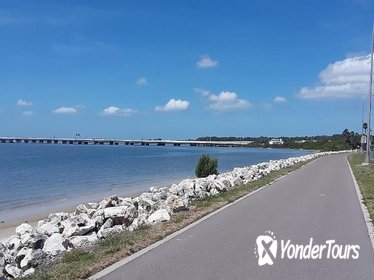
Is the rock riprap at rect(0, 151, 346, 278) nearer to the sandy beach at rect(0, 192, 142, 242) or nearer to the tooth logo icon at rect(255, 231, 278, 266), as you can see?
the tooth logo icon at rect(255, 231, 278, 266)

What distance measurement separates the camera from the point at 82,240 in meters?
10.7

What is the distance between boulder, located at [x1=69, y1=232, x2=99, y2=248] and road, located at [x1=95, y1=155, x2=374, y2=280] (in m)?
1.85

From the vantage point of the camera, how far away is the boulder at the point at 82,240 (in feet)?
33.9

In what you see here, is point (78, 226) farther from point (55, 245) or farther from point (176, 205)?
point (176, 205)

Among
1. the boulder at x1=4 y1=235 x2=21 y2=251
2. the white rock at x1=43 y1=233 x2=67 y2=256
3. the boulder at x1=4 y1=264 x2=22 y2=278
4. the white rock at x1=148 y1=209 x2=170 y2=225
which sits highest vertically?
A: the white rock at x1=148 y1=209 x2=170 y2=225

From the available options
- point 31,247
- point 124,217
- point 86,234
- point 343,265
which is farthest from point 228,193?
point 343,265

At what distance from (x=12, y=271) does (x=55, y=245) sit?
36.7 inches

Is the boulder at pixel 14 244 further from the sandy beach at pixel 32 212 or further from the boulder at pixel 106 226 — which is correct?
the sandy beach at pixel 32 212

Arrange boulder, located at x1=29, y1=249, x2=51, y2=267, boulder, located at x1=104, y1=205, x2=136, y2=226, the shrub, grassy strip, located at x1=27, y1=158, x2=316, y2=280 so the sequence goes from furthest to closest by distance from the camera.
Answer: the shrub < boulder, located at x1=104, y1=205, x2=136, y2=226 < boulder, located at x1=29, y1=249, x2=51, y2=267 < grassy strip, located at x1=27, y1=158, x2=316, y2=280

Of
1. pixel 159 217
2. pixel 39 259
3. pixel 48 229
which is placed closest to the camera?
pixel 39 259

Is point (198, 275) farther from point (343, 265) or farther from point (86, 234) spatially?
point (86, 234)

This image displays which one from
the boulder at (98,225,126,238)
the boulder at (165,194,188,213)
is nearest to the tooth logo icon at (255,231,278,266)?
the boulder at (98,225,126,238)

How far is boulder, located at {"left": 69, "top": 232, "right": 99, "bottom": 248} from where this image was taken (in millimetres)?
10320

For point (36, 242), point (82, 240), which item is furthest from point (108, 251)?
point (36, 242)
